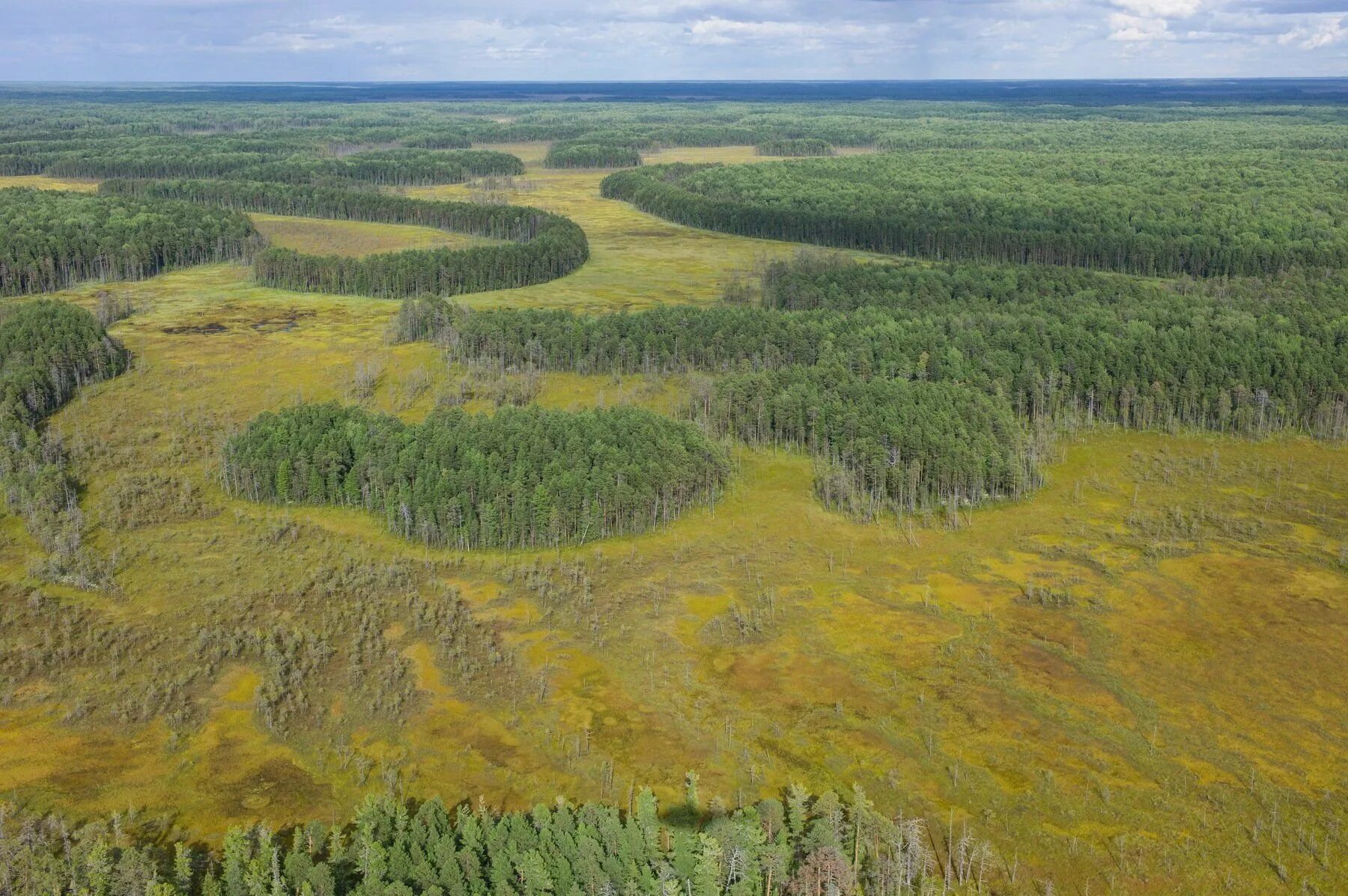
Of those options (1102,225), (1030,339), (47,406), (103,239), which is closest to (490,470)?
(47,406)

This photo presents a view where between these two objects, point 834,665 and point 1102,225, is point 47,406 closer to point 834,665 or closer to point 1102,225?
point 834,665

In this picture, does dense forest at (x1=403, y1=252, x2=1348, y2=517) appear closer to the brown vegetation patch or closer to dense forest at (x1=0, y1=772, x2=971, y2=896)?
the brown vegetation patch

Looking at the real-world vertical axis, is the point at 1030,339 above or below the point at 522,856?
above

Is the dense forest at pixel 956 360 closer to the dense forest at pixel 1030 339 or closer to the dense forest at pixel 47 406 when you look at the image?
the dense forest at pixel 1030 339

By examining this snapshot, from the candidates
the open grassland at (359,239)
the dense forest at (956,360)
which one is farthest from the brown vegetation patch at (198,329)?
the open grassland at (359,239)

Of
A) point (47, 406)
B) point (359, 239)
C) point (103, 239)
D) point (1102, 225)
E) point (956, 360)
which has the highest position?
point (103, 239)

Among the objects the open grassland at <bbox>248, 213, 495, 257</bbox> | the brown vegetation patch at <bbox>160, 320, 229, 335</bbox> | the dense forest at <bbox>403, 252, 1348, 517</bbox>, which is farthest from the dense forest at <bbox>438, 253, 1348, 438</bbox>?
the open grassland at <bbox>248, 213, 495, 257</bbox>
